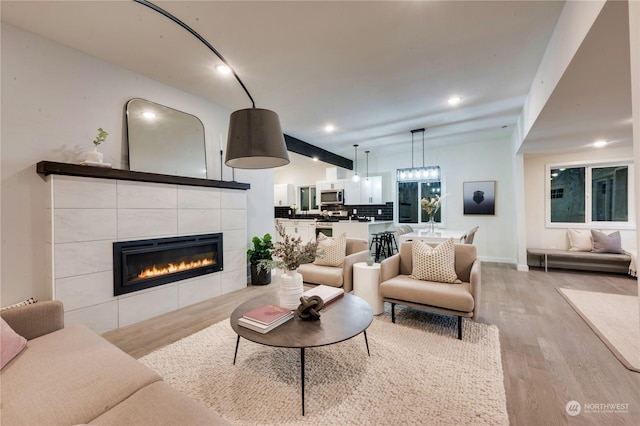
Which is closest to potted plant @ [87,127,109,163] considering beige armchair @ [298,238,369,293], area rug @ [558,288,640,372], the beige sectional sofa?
the beige sectional sofa

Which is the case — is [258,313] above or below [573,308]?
above

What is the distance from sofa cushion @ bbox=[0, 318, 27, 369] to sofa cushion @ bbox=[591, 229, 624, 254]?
24.6 feet

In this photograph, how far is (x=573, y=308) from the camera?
321 centimetres

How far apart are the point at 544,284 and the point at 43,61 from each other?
688 centimetres

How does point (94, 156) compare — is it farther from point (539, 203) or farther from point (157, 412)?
point (539, 203)

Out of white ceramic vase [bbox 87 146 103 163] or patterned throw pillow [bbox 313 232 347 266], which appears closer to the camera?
white ceramic vase [bbox 87 146 103 163]

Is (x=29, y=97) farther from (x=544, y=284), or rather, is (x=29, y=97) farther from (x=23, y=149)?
(x=544, y=284)

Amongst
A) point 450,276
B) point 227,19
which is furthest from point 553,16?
point 227,19

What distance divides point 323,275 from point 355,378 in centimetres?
141

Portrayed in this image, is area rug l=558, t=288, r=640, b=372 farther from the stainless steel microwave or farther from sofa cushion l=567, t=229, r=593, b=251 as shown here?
the stainless steel microwave

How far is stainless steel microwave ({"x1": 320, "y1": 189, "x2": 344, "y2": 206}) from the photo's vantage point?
738 centimetres

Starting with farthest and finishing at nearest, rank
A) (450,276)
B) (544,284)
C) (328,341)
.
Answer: (544,284) → (450,276) → (328,341)

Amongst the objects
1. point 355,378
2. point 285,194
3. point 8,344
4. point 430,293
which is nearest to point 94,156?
point 8,344

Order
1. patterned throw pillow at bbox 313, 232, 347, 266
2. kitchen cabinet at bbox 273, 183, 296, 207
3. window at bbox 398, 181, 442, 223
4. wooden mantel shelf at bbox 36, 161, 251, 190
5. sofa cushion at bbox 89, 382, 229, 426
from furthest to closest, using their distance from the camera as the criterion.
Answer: kitchen cabinet at bbox 273, 183, 296, 207 < window at bbox 398, 181, 442, 223 < patterned throw pillow at bbox 313, 232, 347, 266 < wooden mantel shelf at bbox 36, 161, 251, 190 < sofa cushion at bbox 89, 382, 229, 426
